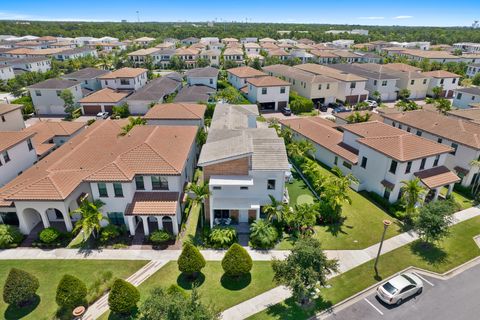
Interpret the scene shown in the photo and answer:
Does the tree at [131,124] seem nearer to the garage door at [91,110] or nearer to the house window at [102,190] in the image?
the house window at [102,190]

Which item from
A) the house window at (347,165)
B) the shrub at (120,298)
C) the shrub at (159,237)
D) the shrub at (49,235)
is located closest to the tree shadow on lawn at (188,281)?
the shrub at (159,237)

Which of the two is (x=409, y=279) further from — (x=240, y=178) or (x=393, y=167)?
(x=240, y=178)

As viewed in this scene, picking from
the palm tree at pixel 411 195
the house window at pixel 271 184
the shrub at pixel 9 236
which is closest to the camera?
the shrub at pixel 9 236

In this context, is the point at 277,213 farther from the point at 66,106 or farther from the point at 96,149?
the point at 66,106

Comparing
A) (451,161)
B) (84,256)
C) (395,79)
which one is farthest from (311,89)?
(84,256)

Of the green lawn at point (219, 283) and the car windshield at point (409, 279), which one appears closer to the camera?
the green lawn at point (219, 283)

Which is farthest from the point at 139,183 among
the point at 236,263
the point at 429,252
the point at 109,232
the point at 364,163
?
A: the point at 429,252

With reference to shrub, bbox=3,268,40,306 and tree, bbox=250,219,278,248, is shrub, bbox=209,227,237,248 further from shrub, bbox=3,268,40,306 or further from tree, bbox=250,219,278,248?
shrub, bbox=3,268,40,306
